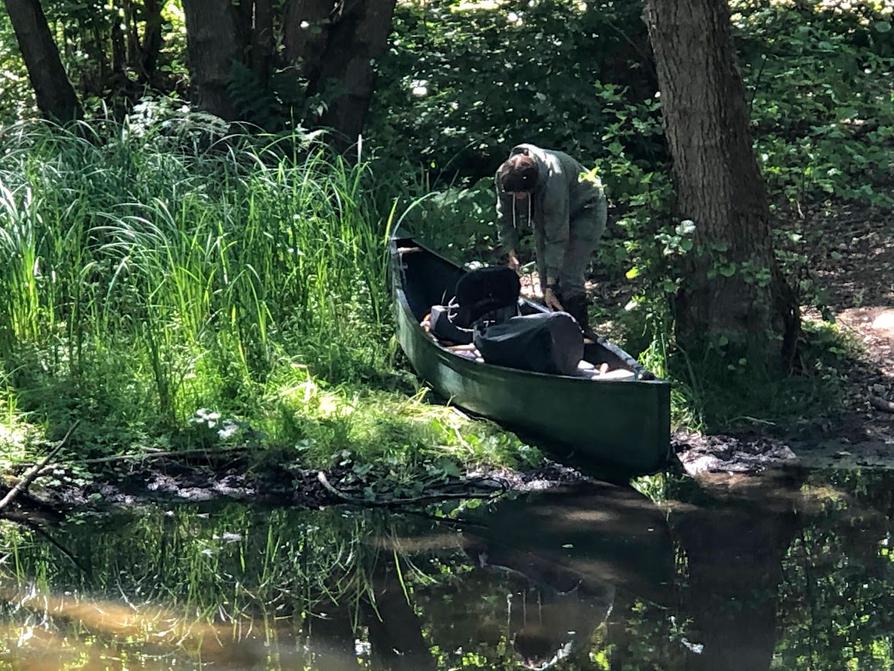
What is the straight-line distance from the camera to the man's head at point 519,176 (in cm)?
759

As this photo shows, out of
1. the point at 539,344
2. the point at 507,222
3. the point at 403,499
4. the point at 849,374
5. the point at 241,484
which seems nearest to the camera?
the point at 403,499

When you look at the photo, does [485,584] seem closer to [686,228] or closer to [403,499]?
[403,499]

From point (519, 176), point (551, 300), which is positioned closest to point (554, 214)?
point (519, 176)

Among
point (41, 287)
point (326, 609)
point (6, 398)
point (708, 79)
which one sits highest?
point (708, 79)

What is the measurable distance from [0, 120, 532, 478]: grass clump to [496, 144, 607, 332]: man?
117cm

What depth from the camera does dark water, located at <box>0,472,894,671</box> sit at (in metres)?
5.18

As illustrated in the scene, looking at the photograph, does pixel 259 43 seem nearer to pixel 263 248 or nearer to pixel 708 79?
pixel 263 248

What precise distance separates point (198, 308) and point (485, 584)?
3143 mm

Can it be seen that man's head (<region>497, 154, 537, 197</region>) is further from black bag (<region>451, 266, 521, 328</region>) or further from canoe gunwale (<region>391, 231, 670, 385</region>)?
canoe gunwale (<region>391, 231, 670, 385</region>)

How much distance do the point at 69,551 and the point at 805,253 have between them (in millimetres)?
6383

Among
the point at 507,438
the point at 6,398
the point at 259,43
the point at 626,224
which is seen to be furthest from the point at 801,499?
the point at 259,43

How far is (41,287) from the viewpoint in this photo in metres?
8.26

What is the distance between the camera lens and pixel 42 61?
38.1ft

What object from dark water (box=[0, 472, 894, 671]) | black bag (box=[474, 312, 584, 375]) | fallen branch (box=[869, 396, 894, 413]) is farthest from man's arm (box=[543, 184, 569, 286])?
fallen branch (box=[869, 396, 894, 413])
